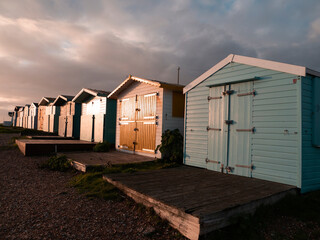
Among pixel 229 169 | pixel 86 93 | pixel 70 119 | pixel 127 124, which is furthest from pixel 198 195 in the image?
pixel 70 119

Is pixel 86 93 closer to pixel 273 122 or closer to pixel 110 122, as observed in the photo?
pixel 110 122

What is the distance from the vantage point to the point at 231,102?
6328mm

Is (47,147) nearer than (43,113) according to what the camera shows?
Yes

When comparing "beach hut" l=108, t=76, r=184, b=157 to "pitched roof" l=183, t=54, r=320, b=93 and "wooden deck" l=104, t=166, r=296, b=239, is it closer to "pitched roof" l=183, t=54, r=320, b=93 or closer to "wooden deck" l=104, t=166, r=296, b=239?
"pitched roof" l=183, t=54, r=320, b=93

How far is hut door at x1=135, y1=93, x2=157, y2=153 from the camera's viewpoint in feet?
31.0

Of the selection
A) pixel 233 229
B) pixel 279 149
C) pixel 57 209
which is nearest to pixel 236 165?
pixel 279 149

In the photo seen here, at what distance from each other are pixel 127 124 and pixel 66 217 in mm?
7263

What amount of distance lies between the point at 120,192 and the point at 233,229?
2.62 m

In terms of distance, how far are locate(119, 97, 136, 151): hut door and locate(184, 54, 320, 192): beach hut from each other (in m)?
3.98

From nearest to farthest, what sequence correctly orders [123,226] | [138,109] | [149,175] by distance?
[123,226], [149,175], [138,109]

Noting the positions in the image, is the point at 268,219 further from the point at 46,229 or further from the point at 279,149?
the point at 46,229

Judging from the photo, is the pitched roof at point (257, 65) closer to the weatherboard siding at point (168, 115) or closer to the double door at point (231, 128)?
the double door at point (231, 128)

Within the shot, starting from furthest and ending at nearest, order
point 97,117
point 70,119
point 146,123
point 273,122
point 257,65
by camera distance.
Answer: point 70,119 → point 97,117 → point 146,123 → point 257,65 → point 273,122

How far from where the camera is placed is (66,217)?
3953mm
